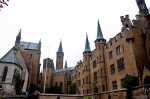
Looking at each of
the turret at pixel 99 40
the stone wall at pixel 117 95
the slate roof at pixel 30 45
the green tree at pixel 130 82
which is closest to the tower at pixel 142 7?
the turret at pixel 99 40

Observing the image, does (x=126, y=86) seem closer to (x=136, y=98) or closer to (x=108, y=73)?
(x=136, y=98)

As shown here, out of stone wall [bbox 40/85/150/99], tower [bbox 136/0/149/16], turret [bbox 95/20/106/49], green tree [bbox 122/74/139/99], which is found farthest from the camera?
turret [bbox 95/20/106/49]

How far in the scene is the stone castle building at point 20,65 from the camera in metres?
42.3

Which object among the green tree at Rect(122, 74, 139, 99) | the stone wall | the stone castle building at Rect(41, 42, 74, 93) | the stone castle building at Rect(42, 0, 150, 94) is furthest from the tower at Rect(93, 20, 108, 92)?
the stone castle building at Rect(41, 42, 74, 93)

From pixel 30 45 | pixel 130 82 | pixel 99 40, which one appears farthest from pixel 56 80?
pixel 130 82

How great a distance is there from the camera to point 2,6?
20.8ft

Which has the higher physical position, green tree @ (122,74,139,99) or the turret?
the turret

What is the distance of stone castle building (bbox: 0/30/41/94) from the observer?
4232cm

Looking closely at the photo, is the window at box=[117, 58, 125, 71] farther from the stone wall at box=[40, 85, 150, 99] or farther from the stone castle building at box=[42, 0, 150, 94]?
the stone wall at box=[40, 85, 150, 99]

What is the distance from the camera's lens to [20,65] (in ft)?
165

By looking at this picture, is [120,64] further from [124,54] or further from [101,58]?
[101,58]

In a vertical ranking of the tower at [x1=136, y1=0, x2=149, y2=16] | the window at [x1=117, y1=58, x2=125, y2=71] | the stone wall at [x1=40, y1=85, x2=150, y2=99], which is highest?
the tower at [x1=136, y1=0, x2=149, y2=16]

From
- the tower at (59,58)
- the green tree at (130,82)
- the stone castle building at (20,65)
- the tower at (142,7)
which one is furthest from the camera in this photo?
the tower at (59,58)

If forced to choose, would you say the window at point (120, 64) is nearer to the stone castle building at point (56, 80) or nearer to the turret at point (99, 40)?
the turret at point (99, 40)
